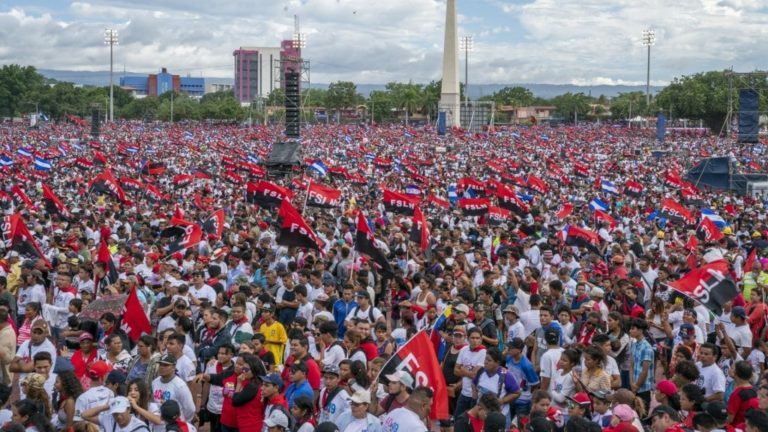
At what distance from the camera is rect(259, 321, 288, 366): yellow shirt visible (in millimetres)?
9109

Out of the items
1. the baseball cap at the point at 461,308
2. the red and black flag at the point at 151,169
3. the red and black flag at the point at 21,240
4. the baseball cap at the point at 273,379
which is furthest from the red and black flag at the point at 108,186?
the baseball cap at the point at 273,379

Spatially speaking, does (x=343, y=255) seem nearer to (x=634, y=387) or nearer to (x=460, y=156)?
(x=634, y=387)

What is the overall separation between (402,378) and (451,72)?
96203mm

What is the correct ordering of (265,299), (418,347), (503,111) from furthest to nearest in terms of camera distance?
(503,111)
(265,299)
(418,347)

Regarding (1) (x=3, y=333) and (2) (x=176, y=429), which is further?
(1) (x=3, y=333)

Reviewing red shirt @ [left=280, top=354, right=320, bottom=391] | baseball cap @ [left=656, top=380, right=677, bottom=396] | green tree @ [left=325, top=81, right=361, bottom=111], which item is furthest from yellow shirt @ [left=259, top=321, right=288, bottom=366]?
green tree @ [left=325, top=81, right=361, bottom=111]

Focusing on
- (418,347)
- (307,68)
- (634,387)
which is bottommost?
(634,387)

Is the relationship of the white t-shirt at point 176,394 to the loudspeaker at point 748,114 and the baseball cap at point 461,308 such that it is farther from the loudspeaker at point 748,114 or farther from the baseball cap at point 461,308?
the loudspeaker at point 748,114

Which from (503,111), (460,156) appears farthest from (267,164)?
(503,111)

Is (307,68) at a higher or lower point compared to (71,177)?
higher

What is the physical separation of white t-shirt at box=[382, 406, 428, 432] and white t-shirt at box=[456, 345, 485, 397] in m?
1.90

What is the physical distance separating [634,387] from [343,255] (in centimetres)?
663

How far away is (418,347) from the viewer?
7133 mm

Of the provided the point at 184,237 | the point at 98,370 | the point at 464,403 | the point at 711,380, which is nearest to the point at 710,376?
the point at 711,380
